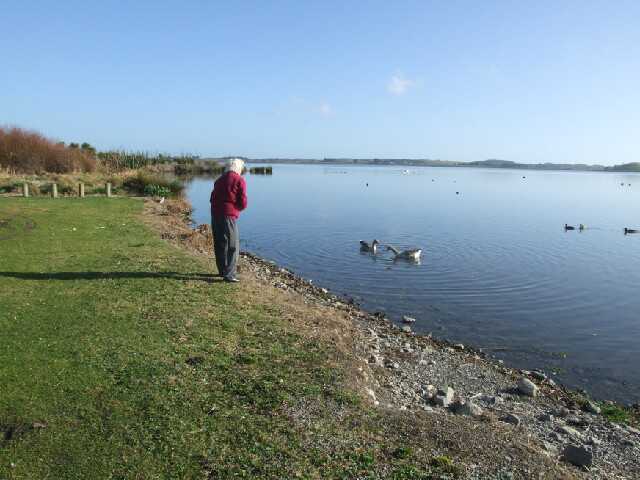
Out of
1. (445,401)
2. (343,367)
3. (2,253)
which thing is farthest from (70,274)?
(445,401)

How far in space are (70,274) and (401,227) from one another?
→ 23821mm

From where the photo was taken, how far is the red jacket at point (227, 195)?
437 inches

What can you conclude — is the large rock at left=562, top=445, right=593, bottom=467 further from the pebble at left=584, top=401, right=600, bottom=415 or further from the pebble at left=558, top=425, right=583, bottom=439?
the pebble at left=584, top=401, right=600, bottom=415

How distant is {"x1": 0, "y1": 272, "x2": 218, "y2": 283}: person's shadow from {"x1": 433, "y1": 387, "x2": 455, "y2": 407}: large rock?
19.0 feet

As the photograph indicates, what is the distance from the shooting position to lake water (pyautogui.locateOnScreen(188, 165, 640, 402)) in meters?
12.5

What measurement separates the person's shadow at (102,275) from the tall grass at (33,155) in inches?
1239

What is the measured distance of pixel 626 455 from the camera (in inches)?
277

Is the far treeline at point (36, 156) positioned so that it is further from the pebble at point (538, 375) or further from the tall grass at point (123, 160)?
the pebble at point (538, 375)

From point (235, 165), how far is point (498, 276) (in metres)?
12.7

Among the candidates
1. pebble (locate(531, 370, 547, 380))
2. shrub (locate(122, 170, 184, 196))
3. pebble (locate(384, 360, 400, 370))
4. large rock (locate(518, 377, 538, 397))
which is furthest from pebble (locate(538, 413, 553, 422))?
shrub (locate(122, 170, 184, 196))

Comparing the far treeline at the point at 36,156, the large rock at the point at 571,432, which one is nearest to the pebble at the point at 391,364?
the large rock at the point at 571,432

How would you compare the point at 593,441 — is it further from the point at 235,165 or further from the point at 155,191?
the point at 155,191

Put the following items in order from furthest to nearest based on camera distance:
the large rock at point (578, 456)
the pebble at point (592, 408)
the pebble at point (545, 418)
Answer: the pebble at point (592, 408), the pebble at point (545, 418), the large rock at point (578, 456)

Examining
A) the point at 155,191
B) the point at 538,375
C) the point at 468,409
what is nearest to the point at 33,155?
the point at 155,191
